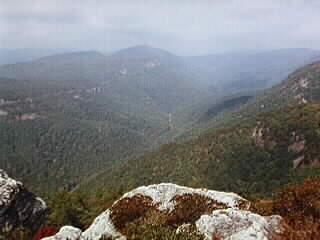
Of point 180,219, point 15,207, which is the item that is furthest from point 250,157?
point 180,219

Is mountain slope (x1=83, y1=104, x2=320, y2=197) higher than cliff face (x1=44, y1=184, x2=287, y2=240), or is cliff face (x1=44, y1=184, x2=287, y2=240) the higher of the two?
cliff face (x1=44, y1=184, x2=287, y2=240)

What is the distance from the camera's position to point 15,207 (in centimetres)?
4678

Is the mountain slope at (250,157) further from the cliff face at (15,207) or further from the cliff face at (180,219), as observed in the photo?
the cliff face at (180,219)

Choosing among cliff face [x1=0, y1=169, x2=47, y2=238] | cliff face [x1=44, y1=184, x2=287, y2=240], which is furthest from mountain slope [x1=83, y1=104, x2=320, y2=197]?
cliff face [x1=44, y1=184, x2=287, y2=240]

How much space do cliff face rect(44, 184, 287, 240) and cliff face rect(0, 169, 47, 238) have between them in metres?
26.0

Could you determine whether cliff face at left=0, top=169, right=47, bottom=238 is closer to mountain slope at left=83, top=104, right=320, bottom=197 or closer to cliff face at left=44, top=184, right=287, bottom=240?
cliff face at left=44, top=184, right=287, bottom=240

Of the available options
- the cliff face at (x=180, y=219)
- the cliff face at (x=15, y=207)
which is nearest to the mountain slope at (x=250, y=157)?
the cliff face at (x=15, y=207)

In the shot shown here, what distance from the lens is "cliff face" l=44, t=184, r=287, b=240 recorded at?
17.7 meters

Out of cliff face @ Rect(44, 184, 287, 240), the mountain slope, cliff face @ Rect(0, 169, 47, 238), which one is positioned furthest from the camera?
the mountain slope

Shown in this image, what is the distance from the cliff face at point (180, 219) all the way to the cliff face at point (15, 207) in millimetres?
25994

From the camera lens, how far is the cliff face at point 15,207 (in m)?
45.3

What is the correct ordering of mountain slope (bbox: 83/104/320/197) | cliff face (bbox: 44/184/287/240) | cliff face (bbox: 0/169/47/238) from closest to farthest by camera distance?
cliff face (bbox: 44/184/287/240)
cliff face (bbox: 0/169/47/238)
mountain slope (bbox: 83/104/320/197)

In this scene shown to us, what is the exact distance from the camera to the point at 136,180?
15738 cm

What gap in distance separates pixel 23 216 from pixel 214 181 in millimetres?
89617
